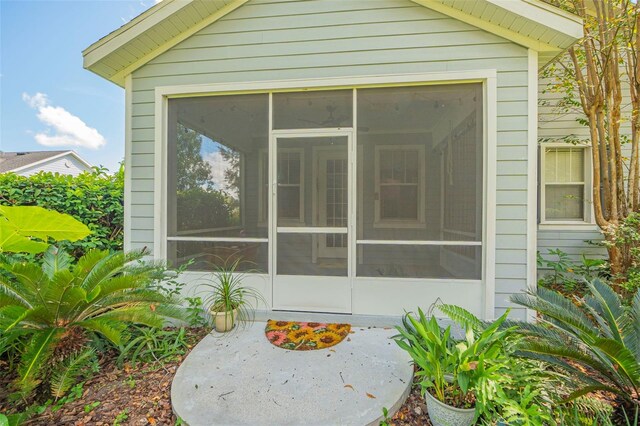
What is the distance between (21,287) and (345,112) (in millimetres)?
3559

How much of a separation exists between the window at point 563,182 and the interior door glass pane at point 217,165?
486 centimetres

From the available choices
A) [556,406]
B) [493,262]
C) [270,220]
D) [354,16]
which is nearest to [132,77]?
[270,220]

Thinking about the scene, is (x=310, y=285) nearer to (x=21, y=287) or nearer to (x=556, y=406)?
(x=556, y=406)

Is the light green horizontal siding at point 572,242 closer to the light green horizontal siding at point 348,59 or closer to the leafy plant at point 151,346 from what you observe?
the light green horizontal siding at point 348,59

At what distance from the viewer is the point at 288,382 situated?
252 cm

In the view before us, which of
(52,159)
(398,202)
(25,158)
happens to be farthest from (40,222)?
(25,158)

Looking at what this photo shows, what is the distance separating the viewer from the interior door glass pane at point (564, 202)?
5051 mm

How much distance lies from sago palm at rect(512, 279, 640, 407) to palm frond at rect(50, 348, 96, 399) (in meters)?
3.61

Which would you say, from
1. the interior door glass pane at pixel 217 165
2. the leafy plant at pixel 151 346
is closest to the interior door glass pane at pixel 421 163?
the interior door glass pane at pixel 217 165

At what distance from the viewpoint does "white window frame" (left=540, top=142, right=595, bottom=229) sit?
4918 mm

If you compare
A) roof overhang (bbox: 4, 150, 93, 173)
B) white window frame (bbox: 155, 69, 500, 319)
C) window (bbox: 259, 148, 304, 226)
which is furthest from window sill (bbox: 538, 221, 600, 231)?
roof overhang (bbox: 4, 150, 93, 173)

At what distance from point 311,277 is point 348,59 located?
104 inches

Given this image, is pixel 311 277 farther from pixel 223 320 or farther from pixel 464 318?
pixel 464 318

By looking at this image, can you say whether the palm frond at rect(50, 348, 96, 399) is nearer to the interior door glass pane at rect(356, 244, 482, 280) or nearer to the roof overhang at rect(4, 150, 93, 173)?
the interior door glass pane at rect(356, 244, 482, 280)
